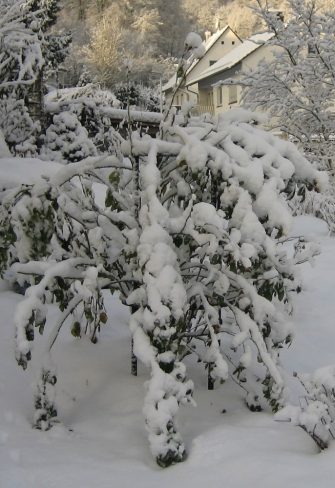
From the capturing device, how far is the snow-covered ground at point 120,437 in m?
2.18

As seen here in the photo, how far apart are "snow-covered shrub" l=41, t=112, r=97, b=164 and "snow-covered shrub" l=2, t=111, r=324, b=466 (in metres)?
8.34

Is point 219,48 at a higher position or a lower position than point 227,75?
higher

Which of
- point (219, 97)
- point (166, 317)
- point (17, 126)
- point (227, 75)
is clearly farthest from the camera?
point (219, 97)

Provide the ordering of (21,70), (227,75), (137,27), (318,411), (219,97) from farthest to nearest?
(137,27) < (219,97) < (227,75) < (21,70) < (318,411)

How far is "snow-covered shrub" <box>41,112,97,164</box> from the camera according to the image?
11.2 meters

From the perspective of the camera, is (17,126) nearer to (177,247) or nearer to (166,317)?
Answer: (177,247)

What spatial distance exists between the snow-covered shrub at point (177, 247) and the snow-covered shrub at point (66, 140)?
8.34 meters

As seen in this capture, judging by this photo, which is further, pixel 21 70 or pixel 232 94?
pixel 232 94

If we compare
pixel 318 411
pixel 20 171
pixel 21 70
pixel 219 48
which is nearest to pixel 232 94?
pixel 219 48

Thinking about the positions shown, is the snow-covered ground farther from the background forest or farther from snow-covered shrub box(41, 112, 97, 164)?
the background forest

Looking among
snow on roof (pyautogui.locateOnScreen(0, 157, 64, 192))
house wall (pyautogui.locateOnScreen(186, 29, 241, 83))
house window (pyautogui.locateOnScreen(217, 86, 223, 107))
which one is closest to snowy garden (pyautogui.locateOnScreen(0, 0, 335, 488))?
snow on roof (pyautogui.locateOnScreen(0, 157, 64, 192))

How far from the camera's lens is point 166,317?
7.94ft

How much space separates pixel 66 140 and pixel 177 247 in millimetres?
9130

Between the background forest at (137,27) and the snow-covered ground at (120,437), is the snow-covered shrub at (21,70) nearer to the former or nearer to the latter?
the snow-covered ground at (120,437)
